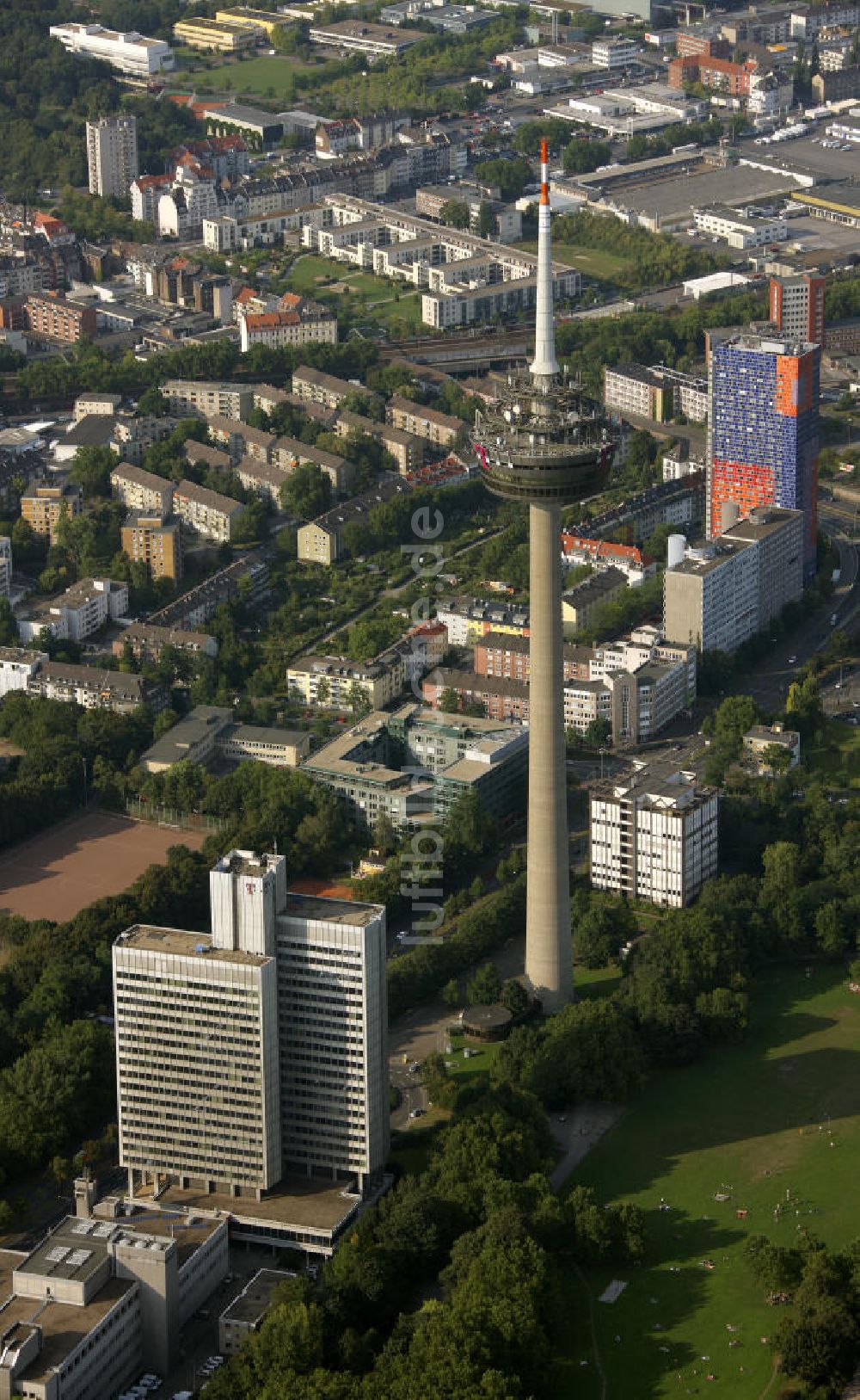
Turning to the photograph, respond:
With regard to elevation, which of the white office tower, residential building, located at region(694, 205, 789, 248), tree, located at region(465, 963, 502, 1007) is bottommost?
tree, located at region(465, 963, 502, 1007)

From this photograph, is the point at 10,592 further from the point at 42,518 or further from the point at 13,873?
the point at 13,873

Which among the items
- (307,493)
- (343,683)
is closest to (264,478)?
(307,493)

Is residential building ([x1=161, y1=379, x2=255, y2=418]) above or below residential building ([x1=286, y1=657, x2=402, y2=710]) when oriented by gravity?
above

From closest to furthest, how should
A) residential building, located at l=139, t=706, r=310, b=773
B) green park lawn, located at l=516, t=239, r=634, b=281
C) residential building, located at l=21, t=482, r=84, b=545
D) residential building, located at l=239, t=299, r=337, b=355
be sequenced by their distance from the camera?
residential building, located at l=139, t=706, r=310, b=773 → residential building, located at l=21, t=482, r=84, b=545 → residential building, located at l=239, t=299, r=337, b=355 → green park lawn, located at l=516, t=239, r=634, b=281

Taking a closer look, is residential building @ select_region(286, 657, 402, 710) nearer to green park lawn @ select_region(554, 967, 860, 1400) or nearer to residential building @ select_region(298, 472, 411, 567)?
residential building @ select_region(298, 472, 411, 567)

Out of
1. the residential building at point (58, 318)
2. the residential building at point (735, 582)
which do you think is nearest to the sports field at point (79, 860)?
the residential building at point (735, 582)

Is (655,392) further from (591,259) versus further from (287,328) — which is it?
(591,259)

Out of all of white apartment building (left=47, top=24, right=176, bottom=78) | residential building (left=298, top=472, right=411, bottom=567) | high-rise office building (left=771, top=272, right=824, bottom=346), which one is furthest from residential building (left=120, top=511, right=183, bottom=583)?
white apartment building (left=47, top=24, right=176, bottom=78)
